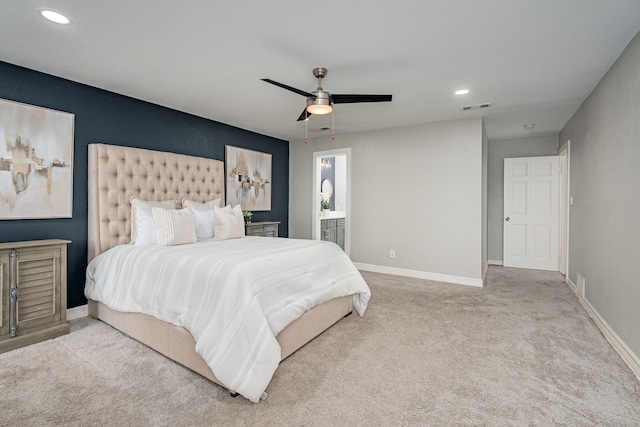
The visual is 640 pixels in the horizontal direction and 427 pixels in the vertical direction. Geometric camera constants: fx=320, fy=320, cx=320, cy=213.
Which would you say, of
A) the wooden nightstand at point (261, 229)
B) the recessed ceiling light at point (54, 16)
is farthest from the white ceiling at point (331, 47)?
the wooden nightstand at point (261, 229)

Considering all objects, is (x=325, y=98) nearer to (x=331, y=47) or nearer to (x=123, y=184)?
(x=331, y=47)

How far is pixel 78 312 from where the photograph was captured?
10.4ft

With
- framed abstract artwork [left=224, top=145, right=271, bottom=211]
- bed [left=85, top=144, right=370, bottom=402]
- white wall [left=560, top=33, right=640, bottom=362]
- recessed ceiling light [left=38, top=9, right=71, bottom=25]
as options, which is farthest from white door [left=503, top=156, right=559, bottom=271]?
recessed ceiling light [left=38, top=9, right=71, bottom=25]

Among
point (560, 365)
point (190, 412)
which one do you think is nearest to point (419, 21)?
point (560, 365)

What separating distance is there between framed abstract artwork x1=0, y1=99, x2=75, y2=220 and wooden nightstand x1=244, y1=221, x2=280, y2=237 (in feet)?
7.14

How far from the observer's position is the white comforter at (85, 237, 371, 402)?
1841 mm

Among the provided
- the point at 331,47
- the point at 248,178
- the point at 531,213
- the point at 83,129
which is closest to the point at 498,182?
the point at 531,213

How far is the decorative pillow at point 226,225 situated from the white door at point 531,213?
492 cm

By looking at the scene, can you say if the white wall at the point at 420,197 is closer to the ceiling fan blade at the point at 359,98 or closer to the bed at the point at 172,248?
the bed at the point at 172,248

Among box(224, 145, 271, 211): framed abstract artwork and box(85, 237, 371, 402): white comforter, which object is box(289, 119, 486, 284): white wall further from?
box(85, 237, 371, 402): white comforter

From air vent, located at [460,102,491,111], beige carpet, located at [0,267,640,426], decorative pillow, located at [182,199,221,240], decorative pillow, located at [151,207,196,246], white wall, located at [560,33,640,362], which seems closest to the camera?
beige carpet, located at [0,267,640,426]

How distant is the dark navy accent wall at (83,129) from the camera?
2820mm

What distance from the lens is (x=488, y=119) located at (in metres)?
4.49

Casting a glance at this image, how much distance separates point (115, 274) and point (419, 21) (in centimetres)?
309
